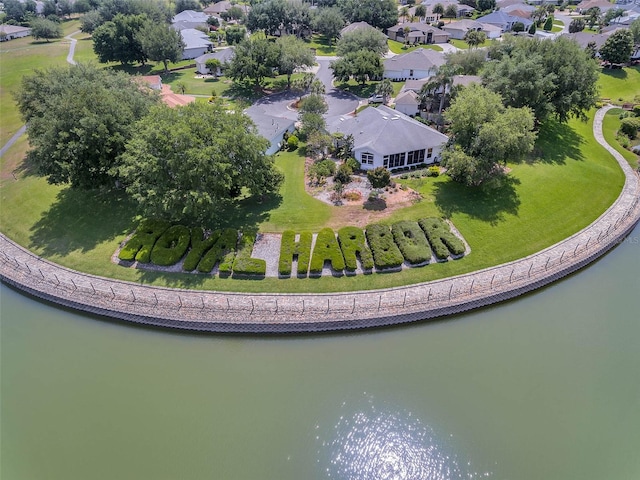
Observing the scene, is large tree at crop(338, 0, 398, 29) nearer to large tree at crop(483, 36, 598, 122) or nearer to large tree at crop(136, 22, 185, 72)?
large tree at crop(136, 22, 185, 72)

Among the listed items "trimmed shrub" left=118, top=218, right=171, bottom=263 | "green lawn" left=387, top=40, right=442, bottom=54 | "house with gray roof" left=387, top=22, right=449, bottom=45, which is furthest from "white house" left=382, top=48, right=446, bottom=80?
"trimmed shrub" left=118, top=218, right=171, bottom=263

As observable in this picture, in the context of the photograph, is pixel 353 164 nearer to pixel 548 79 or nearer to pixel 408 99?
pixel 408 99

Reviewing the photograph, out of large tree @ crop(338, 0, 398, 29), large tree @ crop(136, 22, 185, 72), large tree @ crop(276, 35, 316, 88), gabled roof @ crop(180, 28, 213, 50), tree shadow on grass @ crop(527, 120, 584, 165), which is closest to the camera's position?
tree shadow on grass @ crop(527, 120, 584, 165)

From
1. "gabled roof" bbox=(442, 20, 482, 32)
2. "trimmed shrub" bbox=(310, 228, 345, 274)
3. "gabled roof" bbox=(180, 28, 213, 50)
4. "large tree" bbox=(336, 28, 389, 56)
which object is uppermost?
"large tree" bbox=(336, 28, 389, 56)

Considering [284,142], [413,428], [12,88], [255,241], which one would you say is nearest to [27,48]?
[12,88]

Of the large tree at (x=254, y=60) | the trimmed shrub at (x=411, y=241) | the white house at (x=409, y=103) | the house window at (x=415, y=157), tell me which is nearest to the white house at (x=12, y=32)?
the large tree at (x=254, y=60)

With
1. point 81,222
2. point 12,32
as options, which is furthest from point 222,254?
point 12,32
